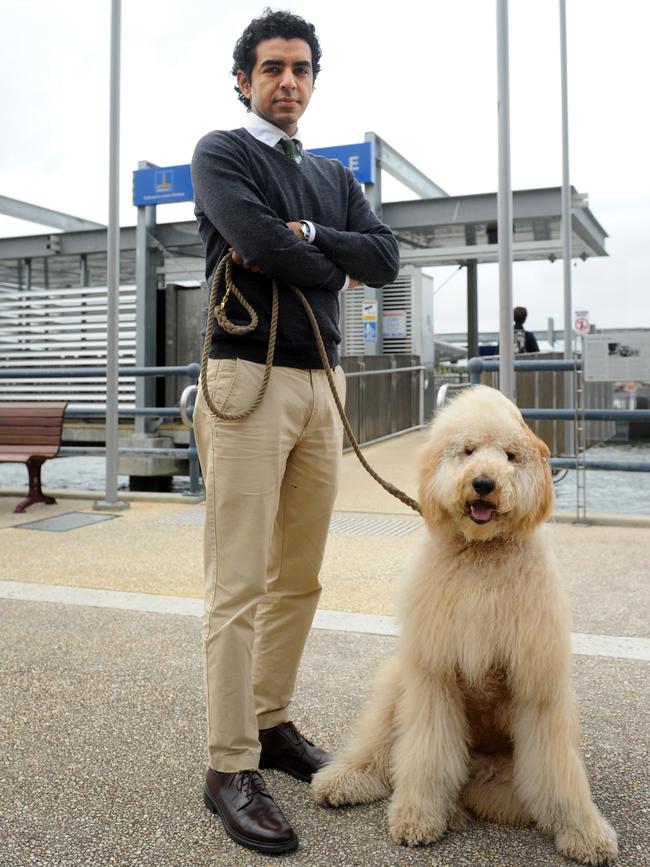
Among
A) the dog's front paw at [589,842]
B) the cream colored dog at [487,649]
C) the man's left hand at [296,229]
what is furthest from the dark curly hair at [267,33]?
the dog's front paw at [589,842]

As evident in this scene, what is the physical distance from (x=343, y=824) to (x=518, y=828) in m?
0.48

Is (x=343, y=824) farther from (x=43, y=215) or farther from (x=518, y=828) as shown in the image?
(x=43, y=215)

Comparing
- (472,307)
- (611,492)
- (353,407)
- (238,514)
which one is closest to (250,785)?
(238,514)

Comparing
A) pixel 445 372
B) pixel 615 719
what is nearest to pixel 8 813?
pixel 615 719

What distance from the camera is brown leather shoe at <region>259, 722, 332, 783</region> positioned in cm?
250

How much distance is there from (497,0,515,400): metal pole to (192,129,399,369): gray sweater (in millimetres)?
4134

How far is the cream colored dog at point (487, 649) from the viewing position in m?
2.08

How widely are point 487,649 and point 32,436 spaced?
644 cm

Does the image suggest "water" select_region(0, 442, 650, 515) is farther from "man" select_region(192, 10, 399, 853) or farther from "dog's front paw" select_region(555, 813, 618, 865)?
"dog's front paw" select_region(555, 813, 618, 865)

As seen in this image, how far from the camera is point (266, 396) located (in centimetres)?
226

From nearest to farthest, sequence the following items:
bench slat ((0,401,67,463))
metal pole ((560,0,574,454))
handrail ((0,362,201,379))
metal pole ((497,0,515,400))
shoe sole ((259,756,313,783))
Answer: shoe sole ((259,756,313,783))
metal pole ((497,0,515,400))
bench slat ((0,401,67,463))
handrail ((0,362,201,379))
metal pole ((560,0,574,454))

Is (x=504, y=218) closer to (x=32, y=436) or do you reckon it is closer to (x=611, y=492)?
(x=611, y=492)

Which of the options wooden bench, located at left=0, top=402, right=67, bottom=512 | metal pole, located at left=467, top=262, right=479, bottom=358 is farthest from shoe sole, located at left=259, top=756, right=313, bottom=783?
metal pole, located at left=467, top=262, right=479, bottom=358

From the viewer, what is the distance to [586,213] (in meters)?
13.9
